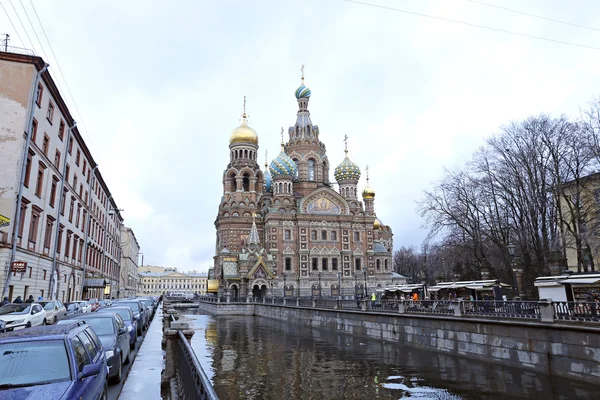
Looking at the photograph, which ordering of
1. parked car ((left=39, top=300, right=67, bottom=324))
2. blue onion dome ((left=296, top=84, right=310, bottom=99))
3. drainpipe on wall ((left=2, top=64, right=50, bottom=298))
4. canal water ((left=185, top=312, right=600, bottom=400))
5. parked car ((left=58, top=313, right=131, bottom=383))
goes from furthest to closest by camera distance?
1. blue onion dome ((left=296, top=84, right=310, bottom=99))
2. drainpipe on wall ((left=2, top=64, right=50, bottom=298))
3. parked car ((left=39, top=300, right=67, bottom=324))
4. canal water ((left=185, top=312, right=600, bottom=400))
5. parked car ((left=58, top=313, right=131, bottom=383))

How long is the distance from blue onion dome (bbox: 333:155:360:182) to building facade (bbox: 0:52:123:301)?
36611 millimetres

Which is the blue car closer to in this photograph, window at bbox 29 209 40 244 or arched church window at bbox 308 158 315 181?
window at bbox 29 209 40 244

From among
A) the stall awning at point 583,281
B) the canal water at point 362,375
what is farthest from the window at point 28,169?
the stall awning at point 583,281

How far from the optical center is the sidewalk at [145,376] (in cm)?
830

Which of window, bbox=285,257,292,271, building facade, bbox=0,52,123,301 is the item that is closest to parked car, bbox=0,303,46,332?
building facade, bbox=0,52,123,301

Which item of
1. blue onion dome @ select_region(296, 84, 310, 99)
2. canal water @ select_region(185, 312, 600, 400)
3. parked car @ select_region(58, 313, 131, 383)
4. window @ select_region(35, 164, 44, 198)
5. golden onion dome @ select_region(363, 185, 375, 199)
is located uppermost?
blue onion dome @ select_region(296, 84, 310, 99)

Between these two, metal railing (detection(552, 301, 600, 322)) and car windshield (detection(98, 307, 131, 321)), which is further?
car windshield (detection(98, 307, 131, 321))

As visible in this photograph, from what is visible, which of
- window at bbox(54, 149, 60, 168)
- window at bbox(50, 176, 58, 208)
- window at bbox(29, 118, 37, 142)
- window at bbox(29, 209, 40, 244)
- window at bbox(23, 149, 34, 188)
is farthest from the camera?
window at bbox(54, 149, 60, 168)

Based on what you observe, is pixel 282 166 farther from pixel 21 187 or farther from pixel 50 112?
pixel 21 187

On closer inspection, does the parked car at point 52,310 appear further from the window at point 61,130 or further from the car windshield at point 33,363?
the car windshield at point 33,363

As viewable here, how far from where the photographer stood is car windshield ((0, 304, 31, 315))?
15.0 meters

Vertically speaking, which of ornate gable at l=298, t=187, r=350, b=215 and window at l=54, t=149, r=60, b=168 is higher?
ornate gable at l=298, t=187, r=350, b=215

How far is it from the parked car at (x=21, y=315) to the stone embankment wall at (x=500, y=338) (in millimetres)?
15182

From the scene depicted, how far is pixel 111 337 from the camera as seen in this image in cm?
973
